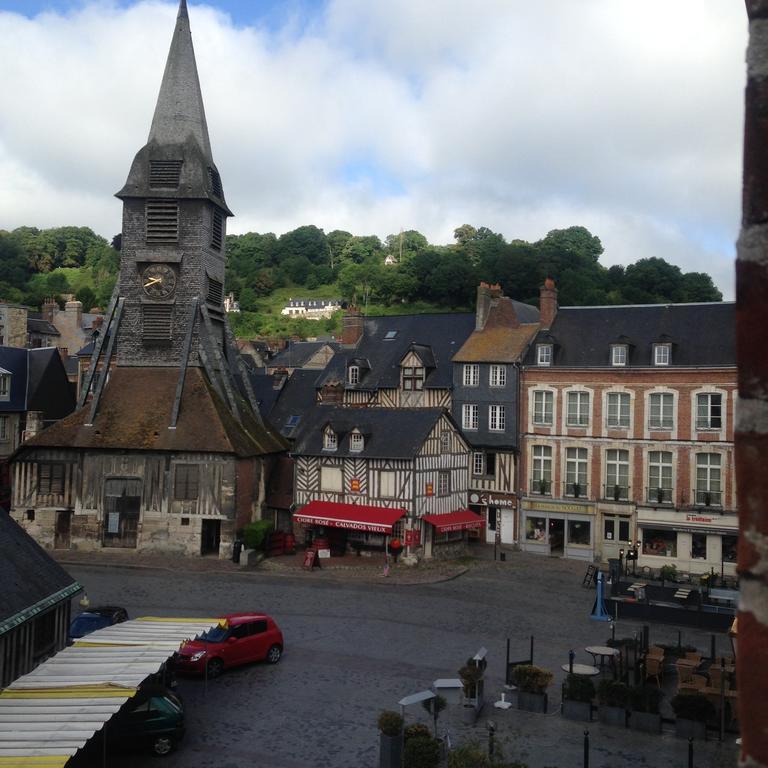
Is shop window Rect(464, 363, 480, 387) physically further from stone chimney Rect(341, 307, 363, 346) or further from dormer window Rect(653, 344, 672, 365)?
stone chimney Rect(341, 307, 363, 346)

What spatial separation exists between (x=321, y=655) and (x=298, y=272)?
10854 cm

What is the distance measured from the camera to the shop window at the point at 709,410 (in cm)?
2731

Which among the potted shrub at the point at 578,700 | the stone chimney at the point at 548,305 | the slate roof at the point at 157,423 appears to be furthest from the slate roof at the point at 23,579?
the stone chimney at the point at 548,305

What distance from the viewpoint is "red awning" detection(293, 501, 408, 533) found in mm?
26844

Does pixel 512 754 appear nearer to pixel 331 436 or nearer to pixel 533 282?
pixel 331 436

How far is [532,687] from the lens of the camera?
13.9 metres

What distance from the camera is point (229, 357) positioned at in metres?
34.6

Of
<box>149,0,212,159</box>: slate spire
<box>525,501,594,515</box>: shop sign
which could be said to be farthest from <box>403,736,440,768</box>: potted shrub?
<box>149,0,212,159</box>: slate spire

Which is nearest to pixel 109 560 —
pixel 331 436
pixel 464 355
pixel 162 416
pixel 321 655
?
pixel 162 416

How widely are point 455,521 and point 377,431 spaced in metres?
4.27

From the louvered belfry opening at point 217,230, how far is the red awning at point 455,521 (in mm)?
14771

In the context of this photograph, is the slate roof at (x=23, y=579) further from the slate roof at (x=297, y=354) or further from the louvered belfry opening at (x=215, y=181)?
the slate roof at (x=297, y=354)

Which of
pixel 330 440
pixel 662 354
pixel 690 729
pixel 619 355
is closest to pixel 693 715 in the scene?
pixel 690 729

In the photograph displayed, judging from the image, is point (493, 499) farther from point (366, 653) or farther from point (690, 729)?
point (690, 729)
